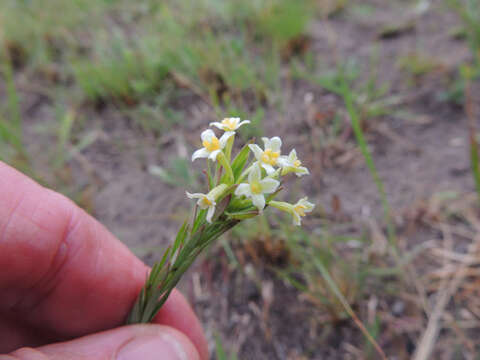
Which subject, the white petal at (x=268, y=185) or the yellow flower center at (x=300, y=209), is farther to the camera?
the yellow flower center at (x=300, y=209)

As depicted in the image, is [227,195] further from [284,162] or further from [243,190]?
[284,162]

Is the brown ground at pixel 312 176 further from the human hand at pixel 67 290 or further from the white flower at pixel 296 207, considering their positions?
the white flower at pixel 296 207

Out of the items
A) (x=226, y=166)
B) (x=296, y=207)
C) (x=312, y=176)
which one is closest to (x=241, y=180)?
(x=226, y=166)

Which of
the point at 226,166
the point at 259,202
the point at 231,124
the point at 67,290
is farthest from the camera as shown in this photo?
the point at 67,290

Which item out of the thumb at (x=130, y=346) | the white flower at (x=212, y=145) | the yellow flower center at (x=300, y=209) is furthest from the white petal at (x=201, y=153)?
the thumb at (x=130, y=346)

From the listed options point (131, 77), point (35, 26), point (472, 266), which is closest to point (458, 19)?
point (472, 266)

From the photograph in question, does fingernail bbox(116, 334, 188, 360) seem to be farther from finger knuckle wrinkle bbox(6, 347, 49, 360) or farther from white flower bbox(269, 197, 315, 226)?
white flower bbox(269, 197, 315, 226)

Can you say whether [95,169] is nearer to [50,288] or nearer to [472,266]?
[50,288]
